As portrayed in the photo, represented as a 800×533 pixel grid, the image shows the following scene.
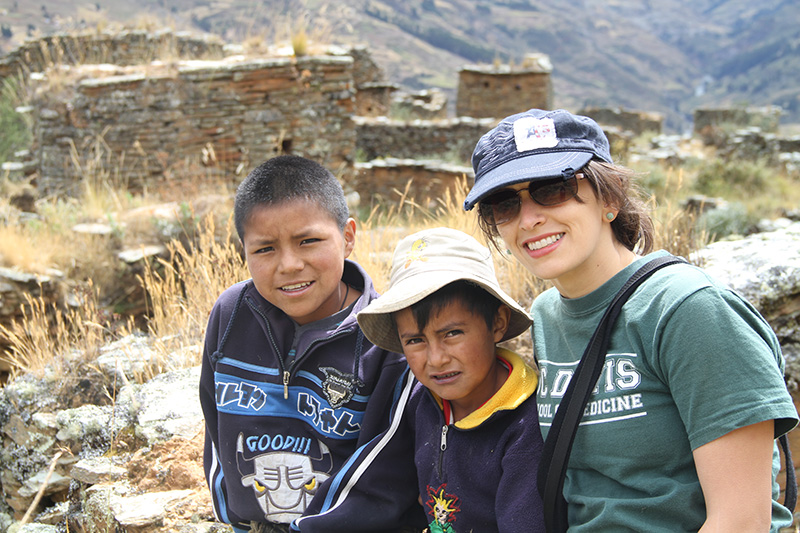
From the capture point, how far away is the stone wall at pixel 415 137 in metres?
12.0

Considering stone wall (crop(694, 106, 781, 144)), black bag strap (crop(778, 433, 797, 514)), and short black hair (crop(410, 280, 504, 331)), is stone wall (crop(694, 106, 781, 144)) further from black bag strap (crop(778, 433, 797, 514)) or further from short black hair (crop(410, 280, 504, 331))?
short black hair (crop(410, 280, 504, 331))

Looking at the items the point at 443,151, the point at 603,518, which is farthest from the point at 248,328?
the point at 443,151

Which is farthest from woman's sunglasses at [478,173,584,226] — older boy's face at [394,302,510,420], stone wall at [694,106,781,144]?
stone wall at [694,106,781,144]

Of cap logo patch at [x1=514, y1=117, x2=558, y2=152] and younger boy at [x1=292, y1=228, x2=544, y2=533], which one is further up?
cap logo patch at [x1=514, y1=117, x2=558, y2=152]

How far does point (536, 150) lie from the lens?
1.53 m

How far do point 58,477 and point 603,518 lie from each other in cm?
284

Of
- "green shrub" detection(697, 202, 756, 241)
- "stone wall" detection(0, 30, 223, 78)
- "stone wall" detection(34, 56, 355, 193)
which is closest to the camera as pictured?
"green shrub" detection(697, 202, 756, 241)

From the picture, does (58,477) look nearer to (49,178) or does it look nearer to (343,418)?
(343,418)

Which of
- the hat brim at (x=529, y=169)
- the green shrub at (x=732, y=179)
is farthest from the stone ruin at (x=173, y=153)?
the green shrub at (x=732, y=179)

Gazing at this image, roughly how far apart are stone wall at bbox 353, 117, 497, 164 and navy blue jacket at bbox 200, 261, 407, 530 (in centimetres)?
1022

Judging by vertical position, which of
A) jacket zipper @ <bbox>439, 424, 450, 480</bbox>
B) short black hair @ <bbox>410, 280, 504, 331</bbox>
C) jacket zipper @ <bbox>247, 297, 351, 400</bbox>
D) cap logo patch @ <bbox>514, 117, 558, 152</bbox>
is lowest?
jacket zipper @ <bbox>439, 424, 450, 480</bbox>

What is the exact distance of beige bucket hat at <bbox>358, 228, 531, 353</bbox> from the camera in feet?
5.37

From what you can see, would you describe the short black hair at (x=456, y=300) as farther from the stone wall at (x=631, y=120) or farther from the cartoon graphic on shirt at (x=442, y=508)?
the stone wall at (x=631, y=120)

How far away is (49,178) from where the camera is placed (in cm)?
818
